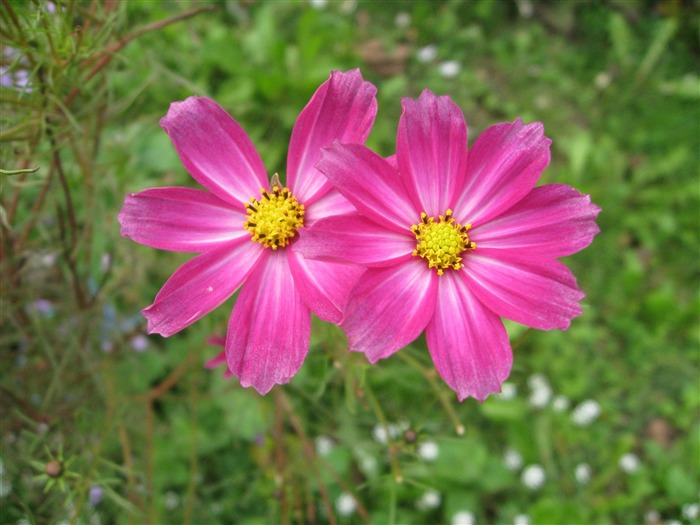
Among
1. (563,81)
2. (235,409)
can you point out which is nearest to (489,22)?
(563,81)

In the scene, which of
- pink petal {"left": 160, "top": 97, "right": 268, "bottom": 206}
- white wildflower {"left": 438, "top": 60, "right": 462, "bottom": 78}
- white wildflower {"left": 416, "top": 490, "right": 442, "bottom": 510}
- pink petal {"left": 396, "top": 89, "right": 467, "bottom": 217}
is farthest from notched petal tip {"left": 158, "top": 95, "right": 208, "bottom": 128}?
white wildflower {"left": 438, "top": 60, "right": 462, "bottom": 78}

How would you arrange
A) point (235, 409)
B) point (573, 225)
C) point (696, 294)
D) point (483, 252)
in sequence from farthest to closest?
point (696, 294)
point (235, 409)
point (483, 252)
point (573, 225)

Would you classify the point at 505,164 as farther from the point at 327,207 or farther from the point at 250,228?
the point at 250,228

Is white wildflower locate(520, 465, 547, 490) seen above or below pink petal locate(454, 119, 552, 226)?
below

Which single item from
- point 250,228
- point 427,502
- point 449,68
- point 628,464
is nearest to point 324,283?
point 250,228

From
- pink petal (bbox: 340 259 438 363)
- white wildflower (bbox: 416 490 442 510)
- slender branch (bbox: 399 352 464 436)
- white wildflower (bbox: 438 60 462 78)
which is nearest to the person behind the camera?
pink petal (bbox: 340 259 438 363)

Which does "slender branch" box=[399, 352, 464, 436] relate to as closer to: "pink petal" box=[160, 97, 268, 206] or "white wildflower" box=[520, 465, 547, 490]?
"pink petal" box=[160, 97, 268, 206]

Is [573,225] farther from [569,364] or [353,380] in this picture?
[569,364]

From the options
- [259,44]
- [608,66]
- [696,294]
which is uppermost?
[259,44]
